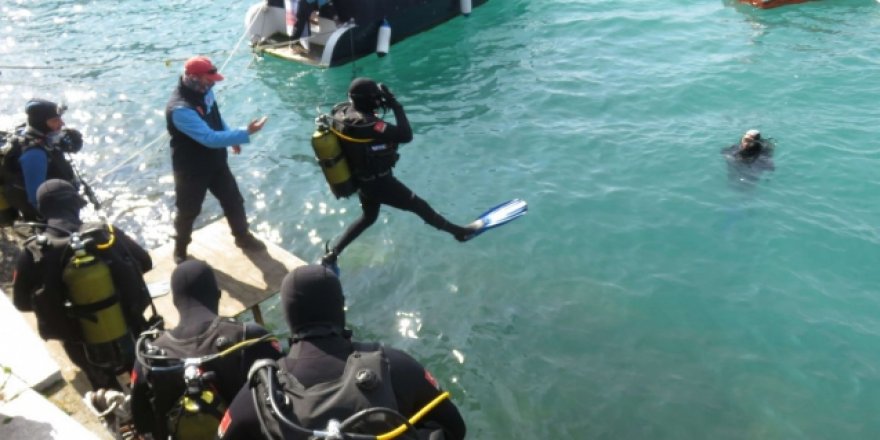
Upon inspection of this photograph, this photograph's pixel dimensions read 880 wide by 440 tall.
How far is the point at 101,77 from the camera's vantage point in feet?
48.0

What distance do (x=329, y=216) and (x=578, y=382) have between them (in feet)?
14.5

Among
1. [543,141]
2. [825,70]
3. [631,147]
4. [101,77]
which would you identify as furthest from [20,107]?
[825,70]

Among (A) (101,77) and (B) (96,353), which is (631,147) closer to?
(B) (96,353)

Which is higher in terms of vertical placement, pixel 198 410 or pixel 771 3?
pixel 198 410

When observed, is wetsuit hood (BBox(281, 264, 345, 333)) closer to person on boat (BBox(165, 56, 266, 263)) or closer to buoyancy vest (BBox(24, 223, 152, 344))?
buoyancy vest (BBox(24, 223, 152, 344))

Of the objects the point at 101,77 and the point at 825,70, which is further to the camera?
the point at 101,77

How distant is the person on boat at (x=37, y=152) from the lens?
5.94 metres

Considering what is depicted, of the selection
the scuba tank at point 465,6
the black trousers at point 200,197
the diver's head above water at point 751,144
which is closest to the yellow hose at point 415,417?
the black trousers at point 200,197

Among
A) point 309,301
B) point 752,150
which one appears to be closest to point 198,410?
point 309,301

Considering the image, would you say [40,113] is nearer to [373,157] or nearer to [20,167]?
Answer: [20,167]

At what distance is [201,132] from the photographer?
6.06m

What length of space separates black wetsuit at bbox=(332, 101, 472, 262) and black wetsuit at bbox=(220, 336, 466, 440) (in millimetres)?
3744

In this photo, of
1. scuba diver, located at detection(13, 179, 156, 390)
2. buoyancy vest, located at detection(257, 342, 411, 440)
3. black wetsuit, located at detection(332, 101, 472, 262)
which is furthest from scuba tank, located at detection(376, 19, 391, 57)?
buoyancy vest, located at detection(257, 342, 411, 440)

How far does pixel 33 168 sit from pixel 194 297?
336cm
